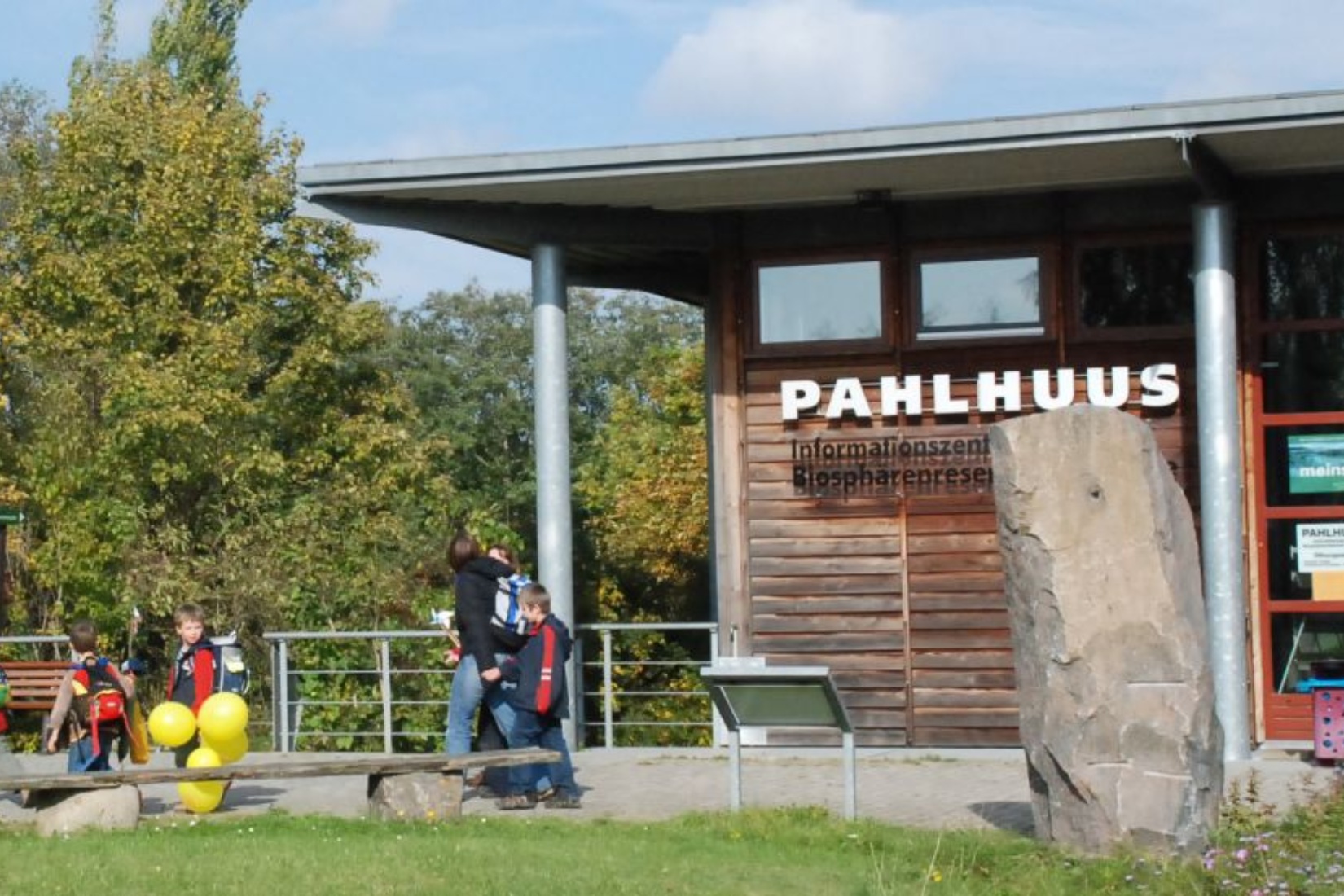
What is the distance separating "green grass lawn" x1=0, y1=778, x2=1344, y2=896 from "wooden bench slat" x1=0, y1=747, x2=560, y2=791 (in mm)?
338

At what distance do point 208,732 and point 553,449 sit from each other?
4.05m

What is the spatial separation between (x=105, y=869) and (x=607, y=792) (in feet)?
14.8

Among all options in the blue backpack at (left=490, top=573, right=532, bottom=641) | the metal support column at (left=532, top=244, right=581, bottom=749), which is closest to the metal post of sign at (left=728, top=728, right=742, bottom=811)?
the blue backpack at (left=490, top=573, right=532, bottom=641)

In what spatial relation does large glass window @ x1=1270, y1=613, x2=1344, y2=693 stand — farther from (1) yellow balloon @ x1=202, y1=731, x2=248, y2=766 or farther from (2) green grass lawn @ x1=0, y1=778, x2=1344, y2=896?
(1) yellow balloon @ x1=202, y1=731, x2=248, y2=766

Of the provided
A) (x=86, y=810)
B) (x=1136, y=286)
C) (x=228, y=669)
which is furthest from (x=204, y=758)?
(x=1136, y=286)

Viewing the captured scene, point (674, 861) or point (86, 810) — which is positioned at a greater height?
point (86, 810)

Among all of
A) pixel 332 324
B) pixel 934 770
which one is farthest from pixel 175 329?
pixel 934 770

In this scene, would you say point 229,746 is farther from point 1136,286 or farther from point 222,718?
point 1136,286

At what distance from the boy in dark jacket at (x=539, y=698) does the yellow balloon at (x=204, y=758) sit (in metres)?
1.73

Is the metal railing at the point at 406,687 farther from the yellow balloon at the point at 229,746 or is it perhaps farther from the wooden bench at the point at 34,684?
the yellow balloon at the point at 229,746

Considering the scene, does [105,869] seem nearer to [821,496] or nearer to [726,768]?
[726,768]

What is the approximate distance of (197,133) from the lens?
112 ft

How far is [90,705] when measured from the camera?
1344 centimetres

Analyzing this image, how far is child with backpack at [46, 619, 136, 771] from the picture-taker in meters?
13.4
